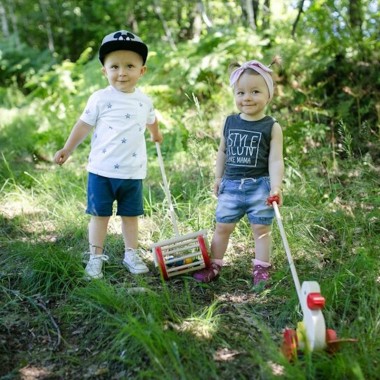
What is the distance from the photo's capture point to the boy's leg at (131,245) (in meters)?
3.30

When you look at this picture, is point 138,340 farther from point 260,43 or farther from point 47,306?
point 260,43

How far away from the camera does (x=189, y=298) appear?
2.65 metres

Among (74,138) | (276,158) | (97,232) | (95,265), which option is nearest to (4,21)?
(74,138)

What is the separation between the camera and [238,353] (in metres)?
2.33

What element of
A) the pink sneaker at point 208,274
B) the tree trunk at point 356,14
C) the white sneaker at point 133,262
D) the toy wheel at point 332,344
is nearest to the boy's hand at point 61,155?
the white sneaker at point 133,262

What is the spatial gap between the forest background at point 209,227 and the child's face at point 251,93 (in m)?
0.96

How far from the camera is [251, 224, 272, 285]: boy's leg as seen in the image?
3.10 metres

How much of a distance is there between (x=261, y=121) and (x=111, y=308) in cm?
153

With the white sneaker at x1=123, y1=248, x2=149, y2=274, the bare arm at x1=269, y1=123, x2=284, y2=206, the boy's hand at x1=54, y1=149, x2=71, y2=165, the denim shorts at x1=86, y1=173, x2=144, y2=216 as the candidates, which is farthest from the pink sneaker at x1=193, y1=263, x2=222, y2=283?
the boy's hand at x1=54, y1=149, x2=71, y2=165

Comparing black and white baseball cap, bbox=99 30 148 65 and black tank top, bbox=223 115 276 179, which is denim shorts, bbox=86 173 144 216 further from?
black and white baseball cap, bbox=99 30 148 65

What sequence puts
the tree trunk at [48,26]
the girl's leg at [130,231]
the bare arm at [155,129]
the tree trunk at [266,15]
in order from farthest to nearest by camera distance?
the tree trunk at [48,26] < the tree trunk at [266,15] < the bare arm at [155,129] < the girl's leg at [130,231]

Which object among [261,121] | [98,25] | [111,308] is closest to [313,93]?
[261,121]

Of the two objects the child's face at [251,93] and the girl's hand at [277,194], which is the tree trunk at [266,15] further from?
the girl's hand at [277,194]

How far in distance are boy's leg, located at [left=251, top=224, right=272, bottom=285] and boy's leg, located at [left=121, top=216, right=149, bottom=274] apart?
79cm
